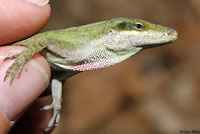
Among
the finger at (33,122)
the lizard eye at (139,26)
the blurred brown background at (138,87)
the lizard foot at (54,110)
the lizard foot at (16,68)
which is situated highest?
the lizard eye at (139,26)

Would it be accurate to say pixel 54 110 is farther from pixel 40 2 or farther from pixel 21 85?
pixel 40 2

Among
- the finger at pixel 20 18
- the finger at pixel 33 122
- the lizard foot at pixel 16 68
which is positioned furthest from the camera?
the finger at pixel 33 122

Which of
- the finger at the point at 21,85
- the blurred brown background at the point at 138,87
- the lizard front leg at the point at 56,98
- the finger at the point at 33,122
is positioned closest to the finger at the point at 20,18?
the finger at the point at 21,85

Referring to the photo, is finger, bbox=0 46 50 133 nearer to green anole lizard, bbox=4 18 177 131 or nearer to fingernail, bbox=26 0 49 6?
green anole lizard, bbox=4 18 177 131

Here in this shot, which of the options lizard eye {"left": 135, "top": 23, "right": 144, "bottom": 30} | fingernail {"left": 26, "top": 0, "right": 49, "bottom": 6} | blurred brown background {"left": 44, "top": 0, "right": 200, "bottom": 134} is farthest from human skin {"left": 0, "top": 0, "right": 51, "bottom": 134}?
blurred brown background {"left": 44, "top": 0, "right": 200, "bottom": 134}

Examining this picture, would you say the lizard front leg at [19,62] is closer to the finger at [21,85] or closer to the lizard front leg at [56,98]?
the finger at [21,85]

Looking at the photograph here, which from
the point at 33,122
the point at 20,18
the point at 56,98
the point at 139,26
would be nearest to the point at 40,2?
the point at 20,18

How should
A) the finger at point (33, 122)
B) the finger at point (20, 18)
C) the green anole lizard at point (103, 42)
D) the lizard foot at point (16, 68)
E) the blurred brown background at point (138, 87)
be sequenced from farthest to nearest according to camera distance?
1. the blurred brown background at point (138, 87)
2. the finger at point (33, 122)
3. the finger at point (20, 18)
4. the green anole lizard at point (103, 42)
5. the lizard foot at point (16, 68)
